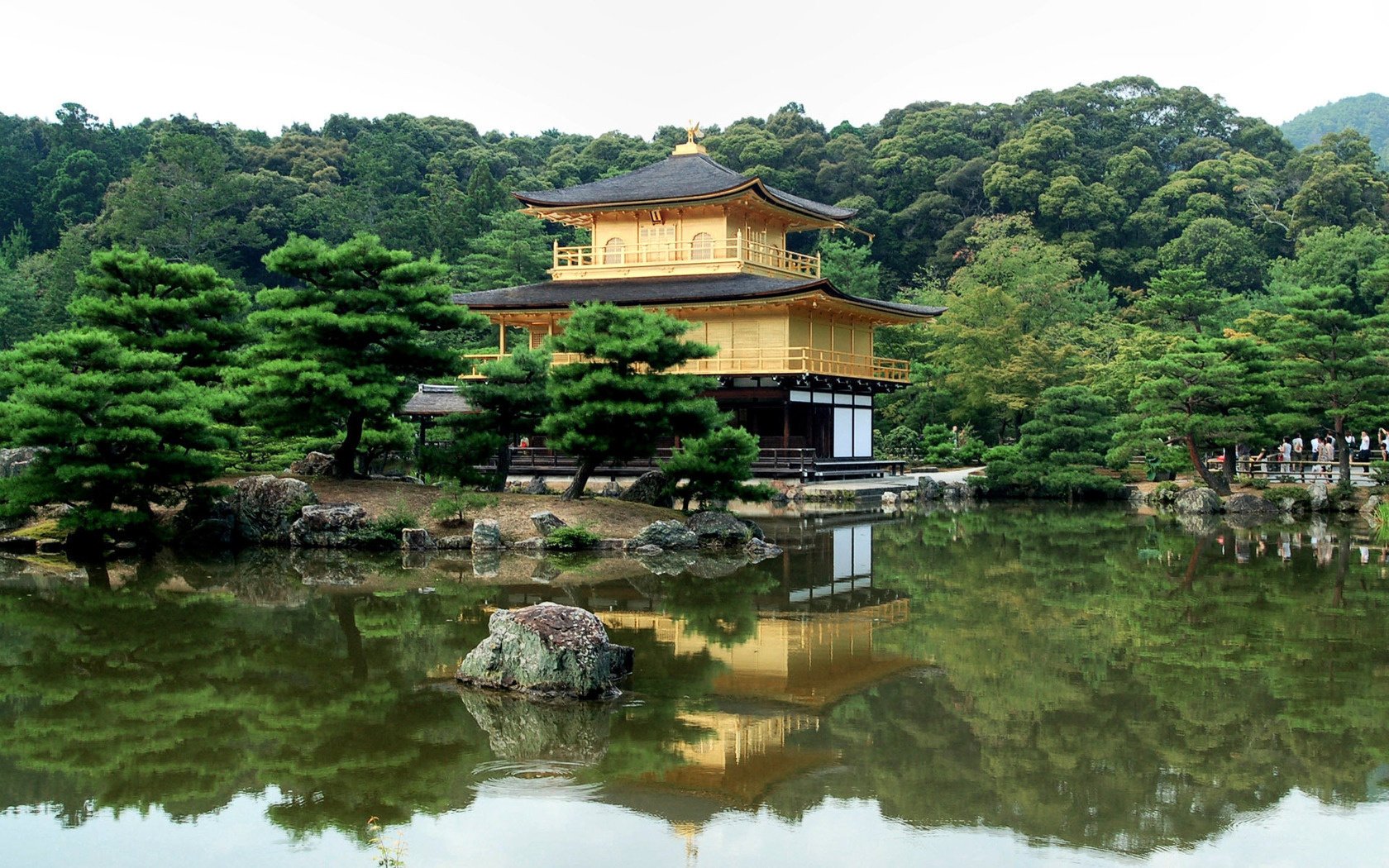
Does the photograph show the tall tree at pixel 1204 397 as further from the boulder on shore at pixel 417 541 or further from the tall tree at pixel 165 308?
the tall tree at pixel 165 308

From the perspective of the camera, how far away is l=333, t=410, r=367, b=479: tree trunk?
20.4 m

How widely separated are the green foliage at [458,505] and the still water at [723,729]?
15.0ft

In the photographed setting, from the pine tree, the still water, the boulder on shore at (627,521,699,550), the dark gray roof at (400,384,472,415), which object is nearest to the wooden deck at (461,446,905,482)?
the dark gray roof at (400,384,472,415)

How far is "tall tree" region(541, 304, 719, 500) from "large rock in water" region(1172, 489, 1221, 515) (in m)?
12.2

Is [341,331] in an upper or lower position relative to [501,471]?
upper

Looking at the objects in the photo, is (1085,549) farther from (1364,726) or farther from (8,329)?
(8,329)

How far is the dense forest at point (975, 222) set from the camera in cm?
3114

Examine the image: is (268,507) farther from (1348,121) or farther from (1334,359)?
(1348,121)

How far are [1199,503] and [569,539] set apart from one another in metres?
14.9

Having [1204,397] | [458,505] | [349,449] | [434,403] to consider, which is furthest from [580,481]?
[1204,397]

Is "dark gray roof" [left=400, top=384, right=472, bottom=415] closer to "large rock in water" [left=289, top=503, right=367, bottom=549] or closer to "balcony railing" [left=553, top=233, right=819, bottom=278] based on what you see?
"balcony railing" [left=553, top=233, right=819, bottom=278]

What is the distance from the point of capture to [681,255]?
33125 mm

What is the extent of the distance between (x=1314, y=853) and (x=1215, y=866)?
0.56m

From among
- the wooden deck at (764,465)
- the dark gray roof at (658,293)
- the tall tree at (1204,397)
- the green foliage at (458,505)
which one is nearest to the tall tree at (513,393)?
the green foliage at (458,505)
